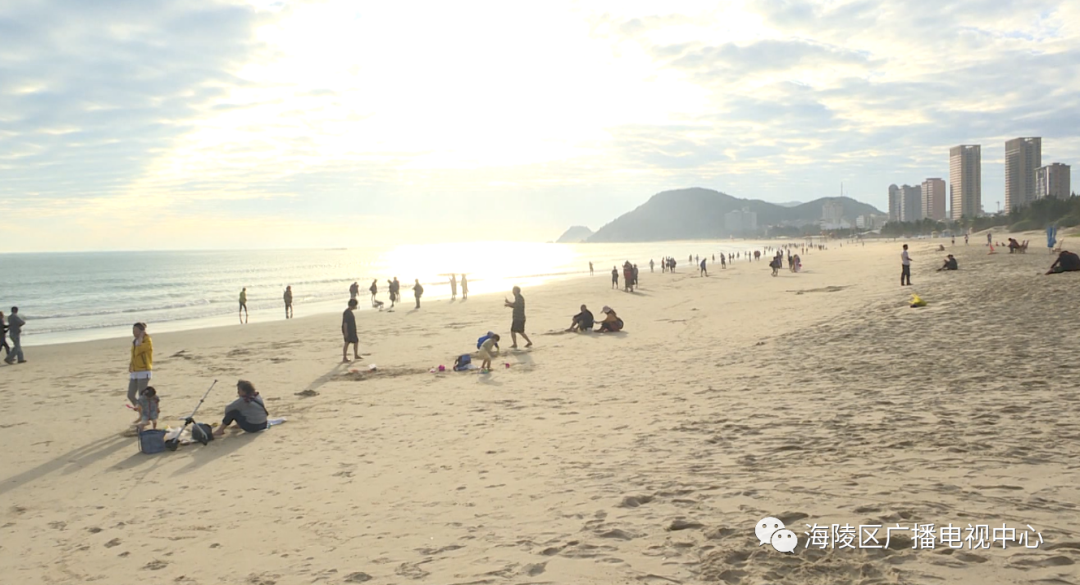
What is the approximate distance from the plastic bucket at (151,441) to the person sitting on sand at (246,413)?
0.67 meters

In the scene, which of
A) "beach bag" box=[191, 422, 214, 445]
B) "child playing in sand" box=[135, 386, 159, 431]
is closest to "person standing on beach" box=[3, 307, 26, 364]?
"child playing in sand" box=[135, 386, 159, 431]

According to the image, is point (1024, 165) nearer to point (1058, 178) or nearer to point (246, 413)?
point (1058, 178)

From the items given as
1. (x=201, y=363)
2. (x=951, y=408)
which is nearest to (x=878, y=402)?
(x=951, y=408)

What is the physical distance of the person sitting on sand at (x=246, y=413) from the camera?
27.2 ft

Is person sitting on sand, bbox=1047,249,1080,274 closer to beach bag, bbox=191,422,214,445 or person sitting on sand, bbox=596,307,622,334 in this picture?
person sitting on sand, bbox=596,307,622,334

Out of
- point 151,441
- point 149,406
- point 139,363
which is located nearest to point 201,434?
point 151,441

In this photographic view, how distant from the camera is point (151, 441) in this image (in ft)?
25.2

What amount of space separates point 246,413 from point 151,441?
1.11 m

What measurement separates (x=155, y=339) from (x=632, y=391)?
18.9m

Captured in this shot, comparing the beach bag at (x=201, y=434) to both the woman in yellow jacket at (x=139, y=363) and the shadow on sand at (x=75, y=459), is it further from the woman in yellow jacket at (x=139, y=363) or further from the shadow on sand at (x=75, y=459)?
the woman in yellow jacket at (x=139, y=363)

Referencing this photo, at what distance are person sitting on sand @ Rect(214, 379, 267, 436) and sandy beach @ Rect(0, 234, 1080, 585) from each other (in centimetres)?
36

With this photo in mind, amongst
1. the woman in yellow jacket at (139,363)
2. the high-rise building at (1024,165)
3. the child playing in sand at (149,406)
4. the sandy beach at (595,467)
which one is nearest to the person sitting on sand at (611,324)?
the sandy beach at (595,467)

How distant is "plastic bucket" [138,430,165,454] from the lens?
7.66 m

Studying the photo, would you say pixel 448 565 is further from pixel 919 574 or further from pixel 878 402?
pixel 878 402
